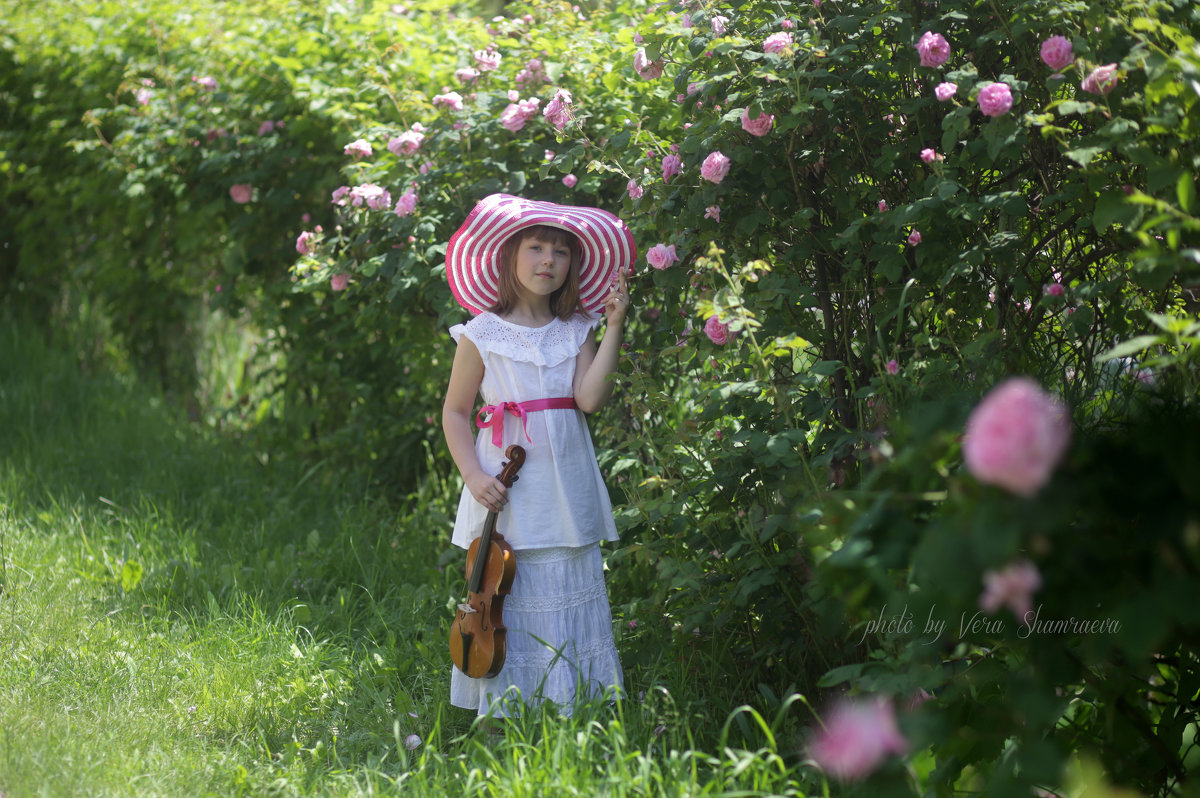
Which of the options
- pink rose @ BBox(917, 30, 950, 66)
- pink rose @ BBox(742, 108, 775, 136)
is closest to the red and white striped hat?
pink rose @ BBox(742, 108, 775, 136)

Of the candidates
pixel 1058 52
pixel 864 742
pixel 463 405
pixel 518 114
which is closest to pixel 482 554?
pixel 463 405

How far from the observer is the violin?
2607 millimetres

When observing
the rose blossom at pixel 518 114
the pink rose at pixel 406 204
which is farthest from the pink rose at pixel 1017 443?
the pink rose at pixel 406 204

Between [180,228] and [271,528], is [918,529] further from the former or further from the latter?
[180,228]

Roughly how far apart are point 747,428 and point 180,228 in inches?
138

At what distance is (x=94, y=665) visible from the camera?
307cm

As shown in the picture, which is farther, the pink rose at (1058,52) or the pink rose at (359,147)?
the pink rose at (359,147)

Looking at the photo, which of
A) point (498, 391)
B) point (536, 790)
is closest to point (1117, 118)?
point (498, 391)

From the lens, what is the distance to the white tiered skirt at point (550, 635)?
2.75m

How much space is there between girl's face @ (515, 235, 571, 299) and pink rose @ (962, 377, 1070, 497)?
1.76 metres

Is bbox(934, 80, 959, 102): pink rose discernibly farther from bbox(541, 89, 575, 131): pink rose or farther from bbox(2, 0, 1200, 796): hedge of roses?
bbox(541, 89, 575, 131): pink rose

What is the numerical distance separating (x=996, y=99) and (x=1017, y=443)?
1.21 m

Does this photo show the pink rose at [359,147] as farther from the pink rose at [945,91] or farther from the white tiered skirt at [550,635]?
the pink rose at [945,91]

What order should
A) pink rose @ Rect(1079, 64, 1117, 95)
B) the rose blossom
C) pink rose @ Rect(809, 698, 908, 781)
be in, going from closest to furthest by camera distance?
1. pink rose @ Rect(809, 698, 908, 781)
2. pink rose @ Rect(1079, 64, 1117, 95)
3. the rose blossom
